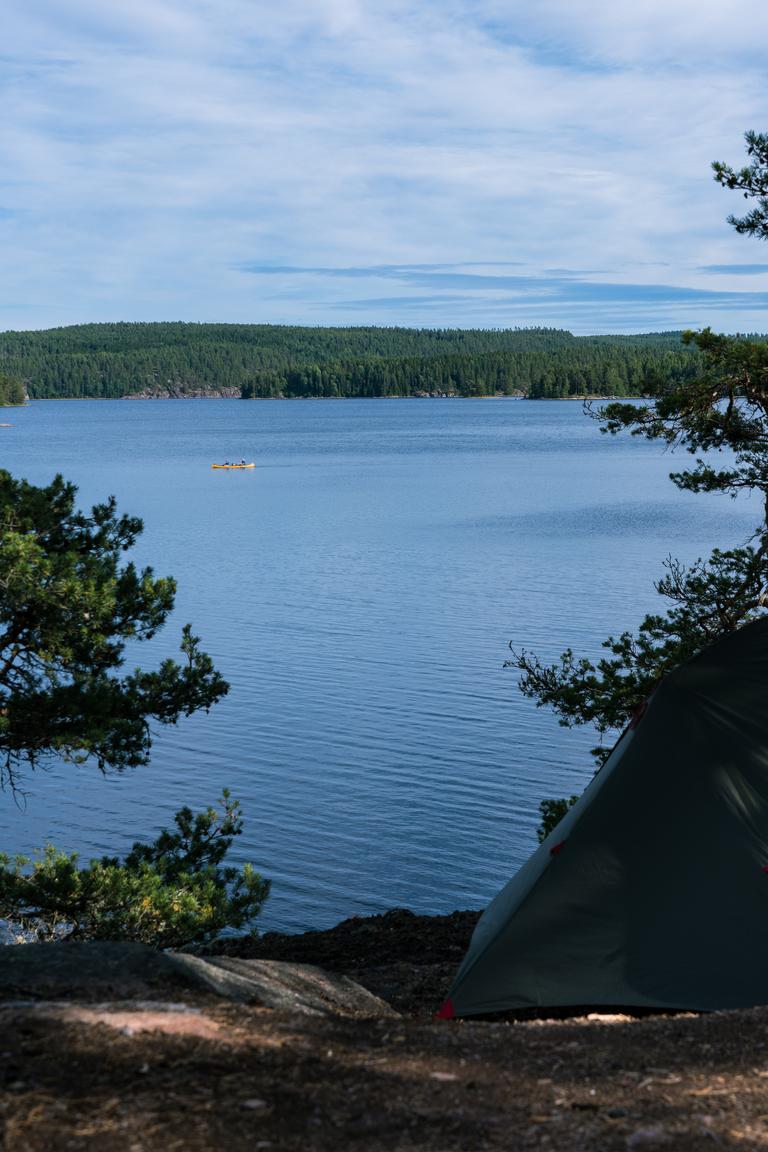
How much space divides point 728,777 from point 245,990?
3.58 meters

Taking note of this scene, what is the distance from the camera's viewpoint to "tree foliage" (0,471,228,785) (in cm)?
925

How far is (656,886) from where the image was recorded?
780 centimetres

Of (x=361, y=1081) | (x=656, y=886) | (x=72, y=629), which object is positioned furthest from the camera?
Answer: (x=72, y=629)

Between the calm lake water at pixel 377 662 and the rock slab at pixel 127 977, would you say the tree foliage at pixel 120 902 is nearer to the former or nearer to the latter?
the rock slab at pixel 127 977

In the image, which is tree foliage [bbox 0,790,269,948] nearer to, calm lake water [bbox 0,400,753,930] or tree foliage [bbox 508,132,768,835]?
tree foliage [bbox 508,132,768,835]

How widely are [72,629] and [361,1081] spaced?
5.49m

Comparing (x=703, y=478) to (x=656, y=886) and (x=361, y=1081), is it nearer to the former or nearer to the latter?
(x=656, y=886)

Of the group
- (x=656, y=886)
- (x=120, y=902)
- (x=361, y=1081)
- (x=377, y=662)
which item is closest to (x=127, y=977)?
(x=361, y=1081)

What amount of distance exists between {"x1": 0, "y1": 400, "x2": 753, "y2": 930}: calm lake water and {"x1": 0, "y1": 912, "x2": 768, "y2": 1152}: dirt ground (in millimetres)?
9175

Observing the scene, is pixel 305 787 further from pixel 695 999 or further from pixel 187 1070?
pixel 187 1070

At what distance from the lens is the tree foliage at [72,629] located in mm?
9250

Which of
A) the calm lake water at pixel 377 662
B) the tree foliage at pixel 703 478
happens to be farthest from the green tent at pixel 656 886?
the calm lake water at pixel 377 662

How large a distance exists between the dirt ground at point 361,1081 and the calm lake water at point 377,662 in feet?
30.1

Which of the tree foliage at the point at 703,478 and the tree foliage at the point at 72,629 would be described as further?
the tree foliage at the point at 703,478
